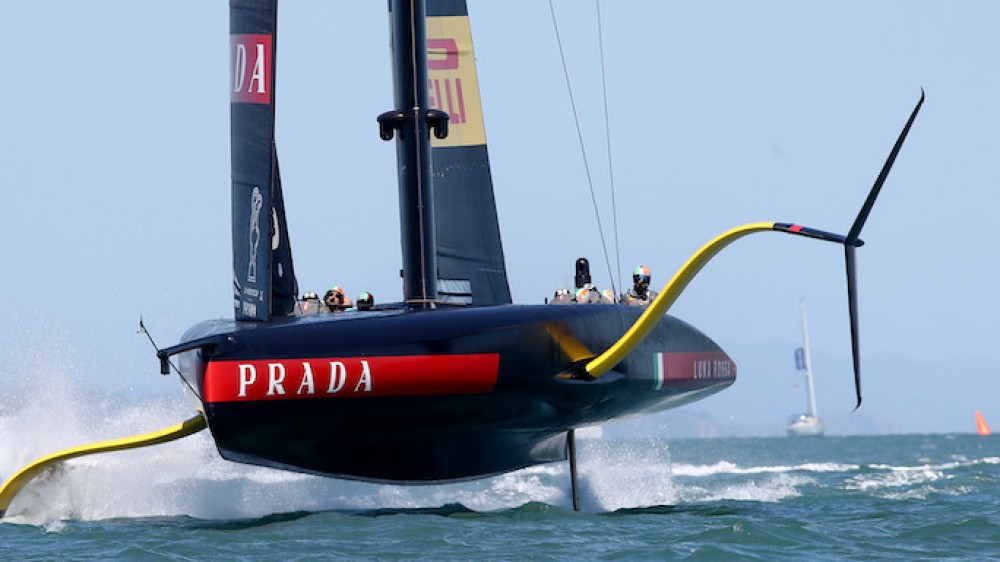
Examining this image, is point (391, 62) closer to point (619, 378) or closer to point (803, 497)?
point (619, 378)

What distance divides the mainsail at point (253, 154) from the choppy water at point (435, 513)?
1.38 meters

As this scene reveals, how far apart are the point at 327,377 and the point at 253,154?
145 centimetres

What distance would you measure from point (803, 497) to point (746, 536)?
13.9ft

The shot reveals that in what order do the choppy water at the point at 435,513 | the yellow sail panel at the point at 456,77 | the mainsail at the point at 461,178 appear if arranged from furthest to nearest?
the yellow sail panel at the point at 456,77, the mainsail at the point at 461,178, the choppy water at the point at 435,513

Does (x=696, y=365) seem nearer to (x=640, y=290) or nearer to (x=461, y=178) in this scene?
(x=640, y=290)

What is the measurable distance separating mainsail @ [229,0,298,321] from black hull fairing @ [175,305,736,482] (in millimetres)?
246

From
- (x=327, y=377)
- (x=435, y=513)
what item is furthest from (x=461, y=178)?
(x=327, y=377)

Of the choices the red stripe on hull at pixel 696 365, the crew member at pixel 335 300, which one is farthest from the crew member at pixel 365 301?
the red stripe on hull at pixel 696 365

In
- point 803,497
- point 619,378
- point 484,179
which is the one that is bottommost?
point 803,497

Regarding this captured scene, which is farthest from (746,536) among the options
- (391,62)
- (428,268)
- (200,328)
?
(391,62)

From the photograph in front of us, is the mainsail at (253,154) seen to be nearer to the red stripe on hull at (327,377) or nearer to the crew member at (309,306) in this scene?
the red stripe on hull at (327,377)

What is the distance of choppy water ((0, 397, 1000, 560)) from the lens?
26.7ft

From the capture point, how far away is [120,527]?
9.58 m

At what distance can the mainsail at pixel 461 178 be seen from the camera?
11516 mm
